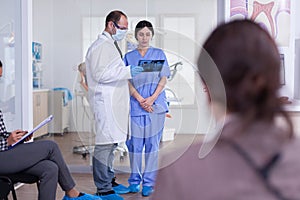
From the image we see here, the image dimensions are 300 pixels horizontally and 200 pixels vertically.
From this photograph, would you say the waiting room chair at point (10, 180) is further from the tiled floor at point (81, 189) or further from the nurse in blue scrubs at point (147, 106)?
the nurse in blue scrubs at point (147, 106)

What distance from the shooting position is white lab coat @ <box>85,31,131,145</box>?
3.26 m

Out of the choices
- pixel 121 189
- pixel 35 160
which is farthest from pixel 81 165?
pixel 35 160

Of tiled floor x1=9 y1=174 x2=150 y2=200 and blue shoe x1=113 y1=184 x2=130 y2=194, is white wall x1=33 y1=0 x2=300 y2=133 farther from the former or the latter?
blue shoe x1=113 y1=184 x2=130 y2=194

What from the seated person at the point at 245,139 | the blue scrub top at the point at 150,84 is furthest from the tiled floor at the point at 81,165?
the seated person at the point at 245,139

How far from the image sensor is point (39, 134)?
177 inches

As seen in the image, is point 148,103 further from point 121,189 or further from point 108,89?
point 121,189

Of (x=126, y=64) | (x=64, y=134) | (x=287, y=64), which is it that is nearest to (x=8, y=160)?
(x=126, y=64)

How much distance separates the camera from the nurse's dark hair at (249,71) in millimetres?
785

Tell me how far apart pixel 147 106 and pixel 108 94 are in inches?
12.3

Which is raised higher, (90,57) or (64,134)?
(90,57)

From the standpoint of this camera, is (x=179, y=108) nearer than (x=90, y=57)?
No

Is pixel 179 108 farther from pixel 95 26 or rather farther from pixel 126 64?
pixel 95 26

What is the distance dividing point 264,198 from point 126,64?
284cm

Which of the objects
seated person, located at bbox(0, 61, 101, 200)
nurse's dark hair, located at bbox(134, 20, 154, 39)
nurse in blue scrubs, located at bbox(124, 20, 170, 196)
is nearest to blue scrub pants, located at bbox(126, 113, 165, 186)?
nurse in blue scrubs, located at bbox(124, 20, 170, 196)
